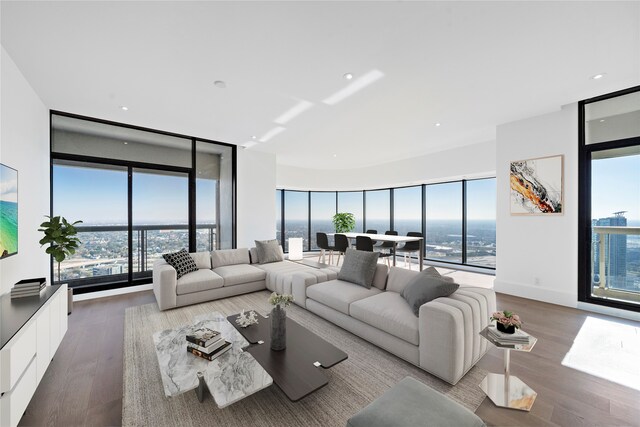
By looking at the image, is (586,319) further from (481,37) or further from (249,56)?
(249,56)

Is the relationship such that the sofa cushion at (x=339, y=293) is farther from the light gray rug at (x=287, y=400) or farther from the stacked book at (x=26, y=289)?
the stacked book at (x=26, y=289)

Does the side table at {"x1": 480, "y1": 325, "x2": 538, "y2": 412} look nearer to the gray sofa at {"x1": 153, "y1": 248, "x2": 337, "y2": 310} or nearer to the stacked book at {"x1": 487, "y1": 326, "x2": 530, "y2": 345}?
the stacked book at {"x1": 487, "y1": 326, "x2": 530, "y2": 345}

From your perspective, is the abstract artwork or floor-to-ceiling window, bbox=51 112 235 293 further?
floor-to-ceiling window, bbox=51 112 235 293

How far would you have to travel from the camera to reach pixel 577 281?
12.4 feet

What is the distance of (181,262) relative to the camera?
4.09m

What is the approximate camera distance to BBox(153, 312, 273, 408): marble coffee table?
1.65m

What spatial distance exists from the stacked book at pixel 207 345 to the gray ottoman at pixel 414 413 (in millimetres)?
1212

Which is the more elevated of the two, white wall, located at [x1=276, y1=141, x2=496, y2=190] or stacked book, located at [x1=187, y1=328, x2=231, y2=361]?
white wall, located at [x1=276, y1=141, x2=496, y2=190]

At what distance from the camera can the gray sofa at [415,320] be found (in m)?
2.05

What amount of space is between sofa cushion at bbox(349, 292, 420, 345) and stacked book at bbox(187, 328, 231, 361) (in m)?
1.32

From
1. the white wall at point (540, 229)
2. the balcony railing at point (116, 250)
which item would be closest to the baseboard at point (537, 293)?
the white wall at point (540, 229)

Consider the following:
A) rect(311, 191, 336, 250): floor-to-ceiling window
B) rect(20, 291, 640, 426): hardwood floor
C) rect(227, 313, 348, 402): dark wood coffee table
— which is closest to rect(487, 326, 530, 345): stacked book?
rect(20, 291, 640, 426): hardwood floor

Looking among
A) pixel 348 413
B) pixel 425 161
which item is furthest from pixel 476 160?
pixel 348 413

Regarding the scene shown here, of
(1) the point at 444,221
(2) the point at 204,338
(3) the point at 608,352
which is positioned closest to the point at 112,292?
(2) the point at 204,338
